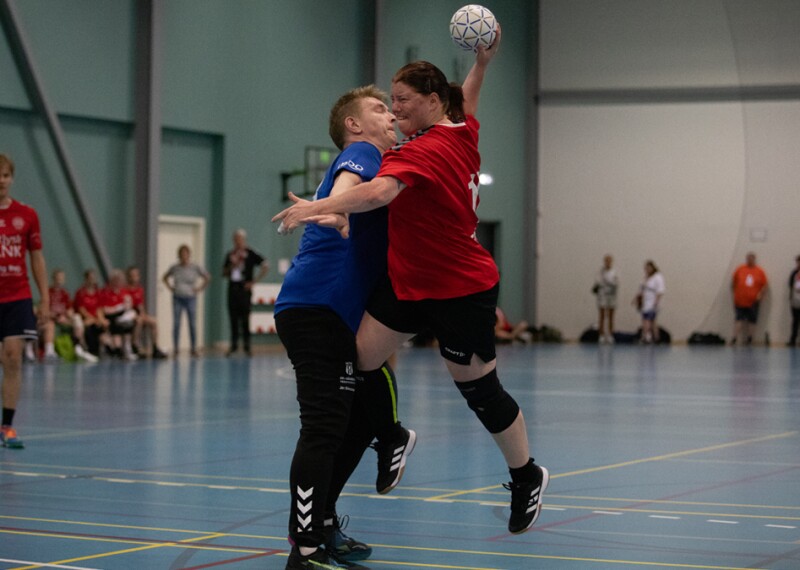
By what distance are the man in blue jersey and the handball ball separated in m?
0.62

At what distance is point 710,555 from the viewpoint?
14.8ft

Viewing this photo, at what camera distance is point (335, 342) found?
4195mm

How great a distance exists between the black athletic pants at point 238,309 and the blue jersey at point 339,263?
1676cm

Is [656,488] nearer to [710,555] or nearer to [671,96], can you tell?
[710,555]

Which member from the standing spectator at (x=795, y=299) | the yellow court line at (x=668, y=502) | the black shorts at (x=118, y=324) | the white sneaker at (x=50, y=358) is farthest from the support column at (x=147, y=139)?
the yellow court line at (x=668, y=502)

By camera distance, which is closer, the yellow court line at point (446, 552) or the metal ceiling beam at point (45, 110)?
the yellow court line at point (446, 552)

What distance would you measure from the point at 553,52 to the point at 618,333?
715cm

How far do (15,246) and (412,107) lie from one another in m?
4.46

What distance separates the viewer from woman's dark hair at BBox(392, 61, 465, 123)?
4.34m

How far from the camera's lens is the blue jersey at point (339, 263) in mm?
4227

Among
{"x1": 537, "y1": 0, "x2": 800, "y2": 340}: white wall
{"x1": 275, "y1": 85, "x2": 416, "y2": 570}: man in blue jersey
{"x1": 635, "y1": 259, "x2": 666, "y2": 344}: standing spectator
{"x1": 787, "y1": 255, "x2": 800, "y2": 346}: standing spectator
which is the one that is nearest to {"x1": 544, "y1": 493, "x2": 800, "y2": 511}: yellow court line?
{"x1": 275, "y1": 85, "x2": 416, "y2": 570}: man in blue jersey

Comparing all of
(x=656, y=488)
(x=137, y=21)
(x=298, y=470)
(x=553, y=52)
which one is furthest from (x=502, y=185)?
(x=298, y=470)

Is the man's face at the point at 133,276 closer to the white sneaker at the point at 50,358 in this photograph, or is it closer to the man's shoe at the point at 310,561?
the white sneaker at the point at 50,358

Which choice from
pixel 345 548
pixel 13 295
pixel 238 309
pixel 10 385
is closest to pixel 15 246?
pixel 13 295
